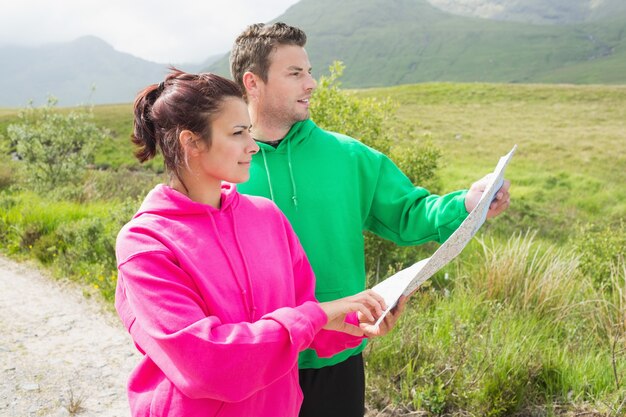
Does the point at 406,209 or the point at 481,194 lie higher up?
the point at 481,194

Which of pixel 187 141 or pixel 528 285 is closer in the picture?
pixel 187 141

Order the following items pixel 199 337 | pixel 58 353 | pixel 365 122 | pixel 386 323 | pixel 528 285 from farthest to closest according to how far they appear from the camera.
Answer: pixel 365 122
pixel 528 285
pixel 58 353
pixel 386 323
pixel 199 337

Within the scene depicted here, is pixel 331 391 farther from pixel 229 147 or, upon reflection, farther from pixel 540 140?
pixel 540 140

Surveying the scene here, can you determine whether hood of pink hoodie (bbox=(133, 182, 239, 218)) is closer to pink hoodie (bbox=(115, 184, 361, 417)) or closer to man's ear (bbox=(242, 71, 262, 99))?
pink hoodie (bbox=(115, 184, 361, 417))

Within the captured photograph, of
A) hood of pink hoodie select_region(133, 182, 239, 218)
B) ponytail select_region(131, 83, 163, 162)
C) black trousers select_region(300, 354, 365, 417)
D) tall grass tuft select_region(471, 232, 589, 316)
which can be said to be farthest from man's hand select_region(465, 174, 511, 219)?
tall grass tuft select_region(471, 232, 589, 316)

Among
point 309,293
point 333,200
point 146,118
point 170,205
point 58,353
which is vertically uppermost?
point 146,118

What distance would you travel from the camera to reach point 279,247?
2.18m

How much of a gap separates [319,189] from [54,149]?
44.7 feet

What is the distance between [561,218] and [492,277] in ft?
39.4

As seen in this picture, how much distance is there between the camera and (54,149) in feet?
48.4

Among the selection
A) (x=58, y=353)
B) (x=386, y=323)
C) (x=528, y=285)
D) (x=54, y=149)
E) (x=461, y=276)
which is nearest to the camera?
(x=386, y=323)

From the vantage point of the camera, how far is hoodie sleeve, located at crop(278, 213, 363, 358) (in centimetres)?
227

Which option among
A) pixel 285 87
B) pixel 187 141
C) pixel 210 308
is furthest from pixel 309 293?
pixel 285 87

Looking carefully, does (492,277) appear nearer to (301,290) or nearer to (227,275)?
(301,290)
